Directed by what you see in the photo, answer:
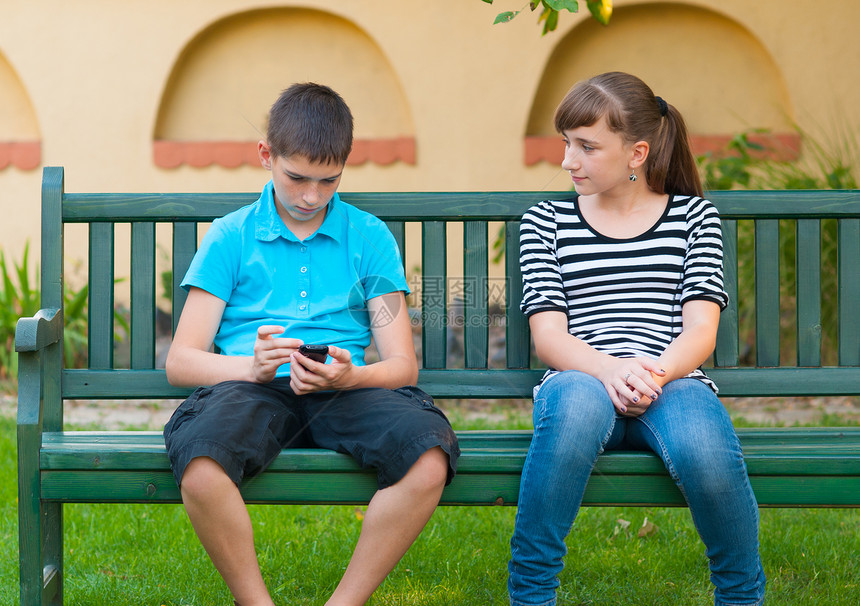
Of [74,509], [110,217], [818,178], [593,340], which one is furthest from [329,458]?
[818,178]

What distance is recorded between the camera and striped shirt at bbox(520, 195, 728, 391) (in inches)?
89.4

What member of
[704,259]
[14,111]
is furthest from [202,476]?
[14,111]

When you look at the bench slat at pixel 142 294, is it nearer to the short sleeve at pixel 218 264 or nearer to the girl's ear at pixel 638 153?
the short sleeve at pixel 218 264

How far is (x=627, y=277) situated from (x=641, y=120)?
42 cm

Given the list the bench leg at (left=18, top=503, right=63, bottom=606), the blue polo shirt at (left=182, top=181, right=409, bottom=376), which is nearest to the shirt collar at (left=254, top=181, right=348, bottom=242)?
the blue polo shirt at (left=182, top=181, right=409, bottom=376)

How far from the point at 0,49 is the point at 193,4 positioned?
131cm

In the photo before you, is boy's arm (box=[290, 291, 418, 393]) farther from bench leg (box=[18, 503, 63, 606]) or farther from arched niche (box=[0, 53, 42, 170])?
arched niche (box=[0, 53, 42, 170])

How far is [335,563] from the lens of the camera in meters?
2.68

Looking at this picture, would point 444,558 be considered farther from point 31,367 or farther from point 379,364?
point 31,367

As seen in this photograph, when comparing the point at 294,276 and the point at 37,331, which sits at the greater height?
the point at 294,276

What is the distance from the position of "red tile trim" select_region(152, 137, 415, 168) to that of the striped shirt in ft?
11.3

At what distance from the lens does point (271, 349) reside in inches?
79.6

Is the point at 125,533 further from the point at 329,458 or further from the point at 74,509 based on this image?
the point at 329,458

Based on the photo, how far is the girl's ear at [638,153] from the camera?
2.36 m
